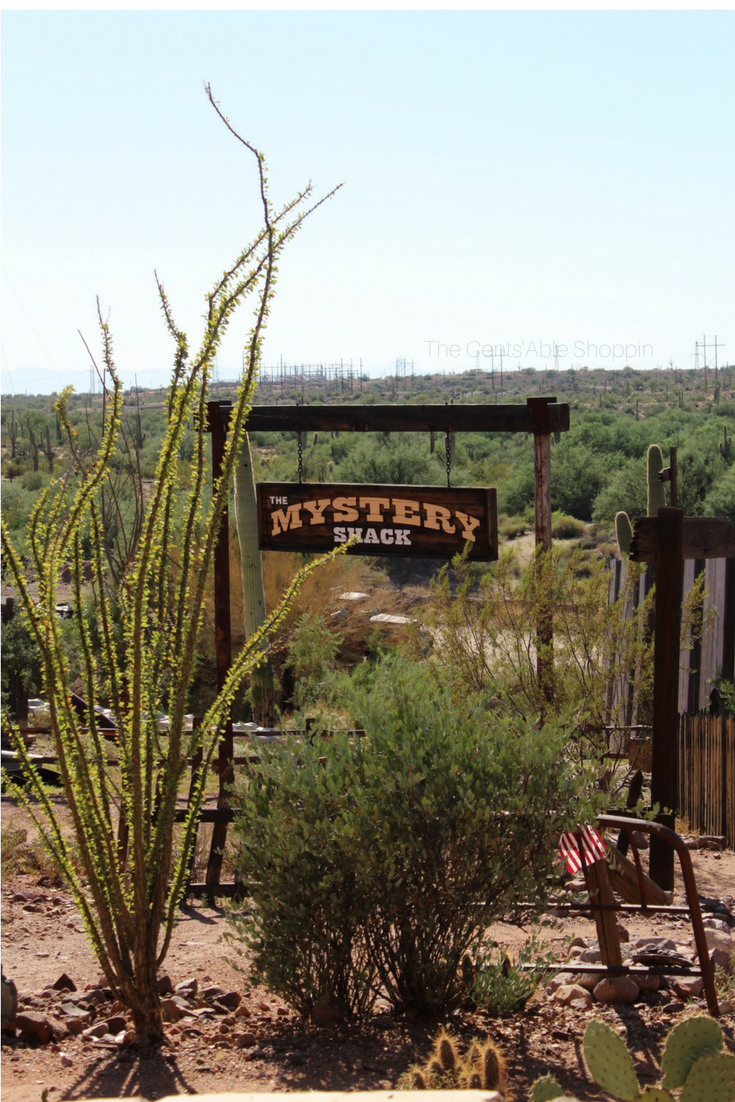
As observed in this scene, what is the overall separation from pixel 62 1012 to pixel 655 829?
107 inches

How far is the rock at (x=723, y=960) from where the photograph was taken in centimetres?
520

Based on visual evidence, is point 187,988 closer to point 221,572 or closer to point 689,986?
point 689,986

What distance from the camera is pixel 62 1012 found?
455 centimetres

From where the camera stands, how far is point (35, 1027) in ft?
13.7

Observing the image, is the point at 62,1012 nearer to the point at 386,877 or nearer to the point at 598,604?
the point at 386,877

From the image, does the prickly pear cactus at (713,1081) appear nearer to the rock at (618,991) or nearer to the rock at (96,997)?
the rock at (618,991)

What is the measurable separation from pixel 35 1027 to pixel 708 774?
19.7 feet

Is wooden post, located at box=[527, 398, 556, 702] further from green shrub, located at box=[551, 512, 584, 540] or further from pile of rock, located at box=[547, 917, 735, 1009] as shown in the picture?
green shrub, located at box=[551, 512, 584, 540]

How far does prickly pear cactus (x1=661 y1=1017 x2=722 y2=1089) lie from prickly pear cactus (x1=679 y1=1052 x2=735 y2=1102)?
103mm

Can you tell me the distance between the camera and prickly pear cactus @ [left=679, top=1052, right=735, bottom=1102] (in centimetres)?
287

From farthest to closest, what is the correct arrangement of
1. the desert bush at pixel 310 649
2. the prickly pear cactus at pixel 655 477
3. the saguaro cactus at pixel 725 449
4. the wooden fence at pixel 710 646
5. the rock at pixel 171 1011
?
A: the saguaro cactus at pixel 725 449 < the desert bush at pixel 310 649 < the wooden fence at pixel 710 646 < the prickly pear cactus at pixel 655 477 < the rock at pixel 171 1011

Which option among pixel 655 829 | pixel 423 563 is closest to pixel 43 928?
pixel 655 829

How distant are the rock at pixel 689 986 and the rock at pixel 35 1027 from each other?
2.78m

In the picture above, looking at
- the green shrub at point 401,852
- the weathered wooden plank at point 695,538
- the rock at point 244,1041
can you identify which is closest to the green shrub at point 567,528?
the weathered wooden plank at point 695,538
